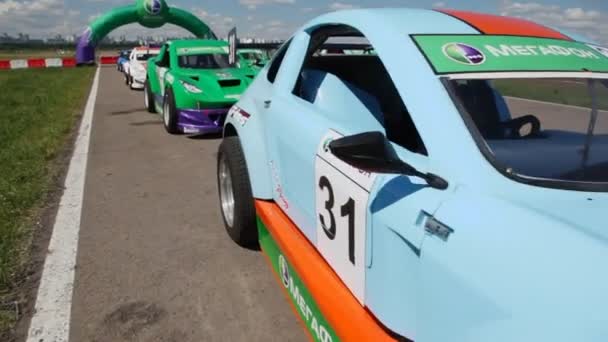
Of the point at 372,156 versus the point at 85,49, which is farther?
the point at 85,49

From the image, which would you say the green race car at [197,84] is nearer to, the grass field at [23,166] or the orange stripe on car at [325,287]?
the grass field at [23,166]

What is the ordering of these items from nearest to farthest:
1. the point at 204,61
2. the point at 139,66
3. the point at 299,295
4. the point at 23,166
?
1. the point at 299,295
2. the point at 23,166
3. the point at 204,61
4. the point at 139,66

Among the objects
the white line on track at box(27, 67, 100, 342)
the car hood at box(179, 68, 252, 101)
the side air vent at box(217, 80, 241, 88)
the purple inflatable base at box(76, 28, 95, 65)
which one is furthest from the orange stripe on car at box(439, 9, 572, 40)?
the purple inflatable base at box(76, 28, 95, 65)

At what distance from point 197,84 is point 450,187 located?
22.4 ft

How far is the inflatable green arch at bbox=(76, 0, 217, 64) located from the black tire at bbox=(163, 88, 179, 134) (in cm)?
2124

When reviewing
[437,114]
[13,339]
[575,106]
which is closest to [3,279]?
[13,339]

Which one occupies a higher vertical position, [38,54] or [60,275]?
[38,54]

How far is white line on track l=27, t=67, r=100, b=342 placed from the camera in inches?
101

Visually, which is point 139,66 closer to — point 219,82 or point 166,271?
point 219,82

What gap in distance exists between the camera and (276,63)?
10.5 feet

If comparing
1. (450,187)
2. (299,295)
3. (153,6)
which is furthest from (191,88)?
(153,6)

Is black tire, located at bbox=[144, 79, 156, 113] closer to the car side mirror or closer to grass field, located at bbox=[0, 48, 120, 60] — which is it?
the car side mirror

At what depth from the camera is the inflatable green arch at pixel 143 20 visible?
88.9 ft

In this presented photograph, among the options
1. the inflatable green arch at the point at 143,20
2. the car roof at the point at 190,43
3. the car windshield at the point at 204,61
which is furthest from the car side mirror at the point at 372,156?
the inflatable green arch at the point at 143,20
